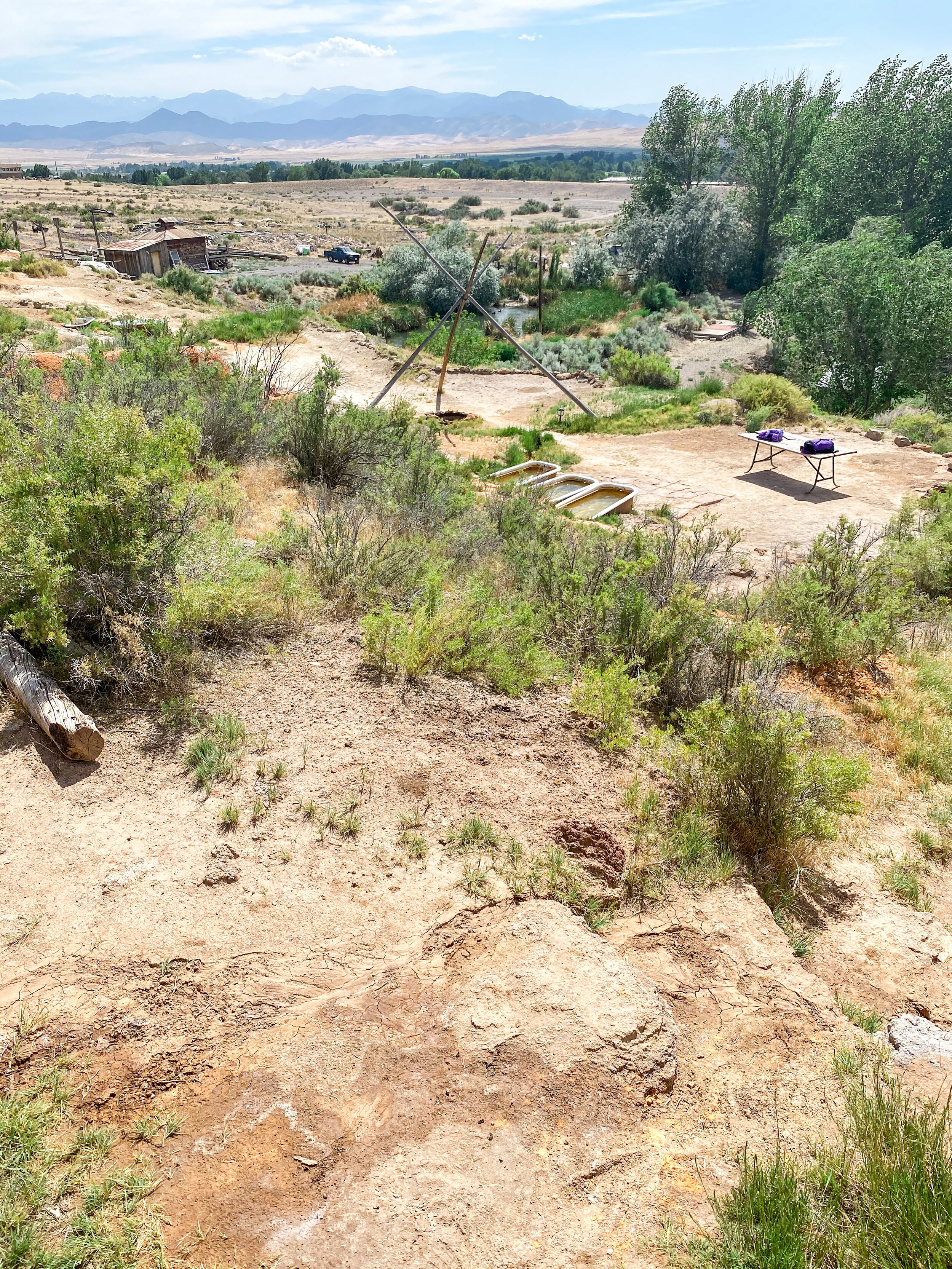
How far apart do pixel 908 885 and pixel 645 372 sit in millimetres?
18334

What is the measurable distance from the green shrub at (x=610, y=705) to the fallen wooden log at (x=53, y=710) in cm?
276

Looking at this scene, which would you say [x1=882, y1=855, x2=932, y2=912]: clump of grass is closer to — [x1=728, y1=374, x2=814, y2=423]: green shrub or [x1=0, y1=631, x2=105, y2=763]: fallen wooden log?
[x1=0, y1=631, x2=105, y2=763]: fallen wooden log

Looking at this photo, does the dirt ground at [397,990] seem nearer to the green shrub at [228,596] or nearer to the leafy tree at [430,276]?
the green shrub at [228,596]

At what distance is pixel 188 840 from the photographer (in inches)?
143

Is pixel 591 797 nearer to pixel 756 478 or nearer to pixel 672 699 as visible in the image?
pixel 672 699

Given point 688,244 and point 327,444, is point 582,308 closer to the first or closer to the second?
point 688,244

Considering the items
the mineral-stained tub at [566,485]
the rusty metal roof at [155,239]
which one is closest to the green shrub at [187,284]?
the rusty metal roof at [155,239]

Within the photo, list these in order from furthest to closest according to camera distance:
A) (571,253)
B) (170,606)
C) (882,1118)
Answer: (571,253)
(170,606)
(882,1118)

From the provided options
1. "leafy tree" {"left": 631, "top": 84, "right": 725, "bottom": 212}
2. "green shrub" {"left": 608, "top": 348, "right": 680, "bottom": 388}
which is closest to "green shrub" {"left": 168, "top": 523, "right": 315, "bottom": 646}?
"green shrub" {"left": 608, "top": 348, "right": 680, "bottom": 388}

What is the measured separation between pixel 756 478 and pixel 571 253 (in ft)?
102

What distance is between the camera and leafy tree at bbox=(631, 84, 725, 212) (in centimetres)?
3862

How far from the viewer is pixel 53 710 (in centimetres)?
394

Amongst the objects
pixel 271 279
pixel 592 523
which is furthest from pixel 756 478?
pixel 271 279

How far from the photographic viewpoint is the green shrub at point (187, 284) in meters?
26.1
